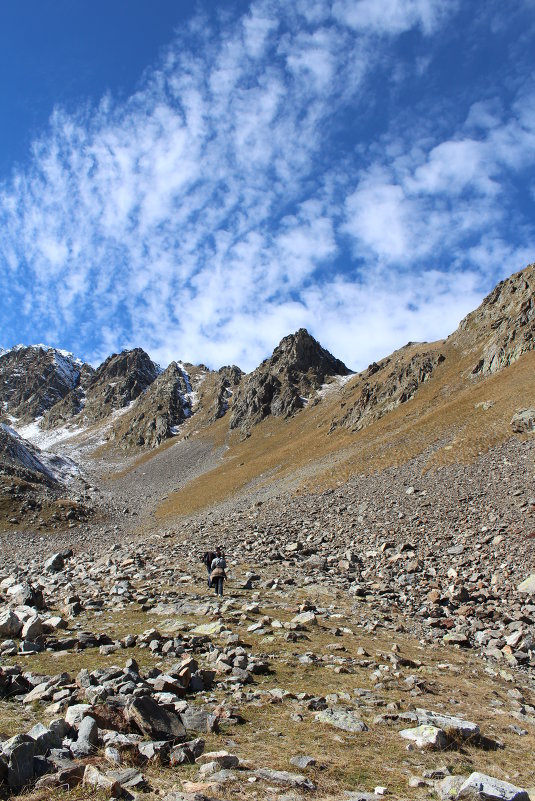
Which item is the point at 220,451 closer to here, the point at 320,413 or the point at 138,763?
the point at 320,413

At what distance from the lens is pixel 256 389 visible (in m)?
176

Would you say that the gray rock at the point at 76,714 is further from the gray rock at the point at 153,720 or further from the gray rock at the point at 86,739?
the gray rock at the point at 153,720

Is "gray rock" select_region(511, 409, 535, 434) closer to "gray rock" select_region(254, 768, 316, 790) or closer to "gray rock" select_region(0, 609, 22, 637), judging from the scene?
"gray rock" select_region(0, 609, 22, 637)

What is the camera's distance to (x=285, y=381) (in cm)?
17688

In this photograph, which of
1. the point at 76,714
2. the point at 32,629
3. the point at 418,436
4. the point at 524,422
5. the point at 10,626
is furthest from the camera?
the point at 418,436

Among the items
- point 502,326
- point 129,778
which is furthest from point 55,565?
point 502,326

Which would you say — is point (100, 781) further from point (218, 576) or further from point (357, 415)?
point (357, 415)

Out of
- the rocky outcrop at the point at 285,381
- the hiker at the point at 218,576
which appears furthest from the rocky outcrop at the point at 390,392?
the hiker at the point at 218,576

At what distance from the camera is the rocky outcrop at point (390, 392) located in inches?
3799

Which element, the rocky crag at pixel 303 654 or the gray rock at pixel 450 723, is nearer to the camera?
the rocky crag at pixel 303 654

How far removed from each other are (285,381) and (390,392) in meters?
77.5

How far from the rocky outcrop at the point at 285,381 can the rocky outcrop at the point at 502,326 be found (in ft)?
227

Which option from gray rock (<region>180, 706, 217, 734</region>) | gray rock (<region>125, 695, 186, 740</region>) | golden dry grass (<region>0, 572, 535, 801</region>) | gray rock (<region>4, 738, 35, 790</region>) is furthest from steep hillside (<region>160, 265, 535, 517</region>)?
gray rock (<region>4, 738, 35, 790</region>)

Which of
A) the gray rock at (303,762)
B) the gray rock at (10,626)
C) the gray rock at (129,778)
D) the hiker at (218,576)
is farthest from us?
the hiker at (218,576)
